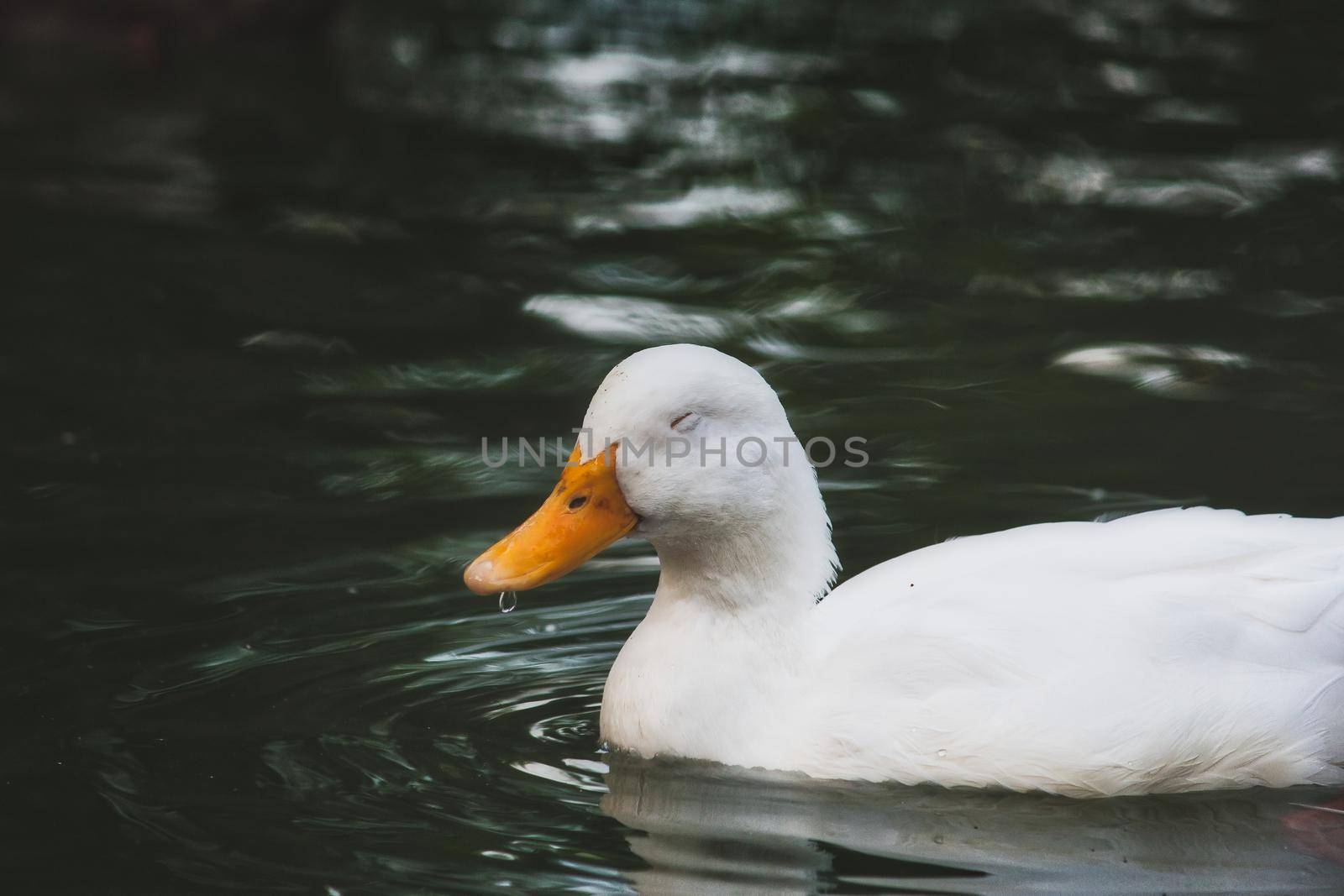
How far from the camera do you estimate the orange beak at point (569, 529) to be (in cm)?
511

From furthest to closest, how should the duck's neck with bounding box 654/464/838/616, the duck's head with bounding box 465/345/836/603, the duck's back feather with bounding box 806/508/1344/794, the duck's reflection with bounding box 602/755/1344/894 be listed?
1. the duck's neck with bounding box 654/464/838/616
2. the duck's head with bounding box 465/345/836/603
3. the duck's back feather with bounding box 806/508/1344/794
4. the duck's reflection with bounding box 602/755/1344/894

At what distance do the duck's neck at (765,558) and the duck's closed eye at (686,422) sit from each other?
30 cm

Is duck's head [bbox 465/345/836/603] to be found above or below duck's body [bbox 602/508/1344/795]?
above

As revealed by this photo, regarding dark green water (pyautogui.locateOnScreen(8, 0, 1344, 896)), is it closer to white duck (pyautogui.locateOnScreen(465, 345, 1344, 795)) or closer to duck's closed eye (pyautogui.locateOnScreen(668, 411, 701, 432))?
white duck (pyautogui.locateOnScreen(465, 345, 1344, 795))

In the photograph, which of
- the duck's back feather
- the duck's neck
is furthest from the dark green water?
the duck's neck

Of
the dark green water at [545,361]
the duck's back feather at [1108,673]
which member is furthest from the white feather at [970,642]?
the dark green water at [545,361]

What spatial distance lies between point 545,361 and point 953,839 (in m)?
4.56

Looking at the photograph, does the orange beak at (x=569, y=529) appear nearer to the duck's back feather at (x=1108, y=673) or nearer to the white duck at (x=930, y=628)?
the white duck at (x=930, y=628)

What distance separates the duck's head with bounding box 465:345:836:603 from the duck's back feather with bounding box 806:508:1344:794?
1.47 feet

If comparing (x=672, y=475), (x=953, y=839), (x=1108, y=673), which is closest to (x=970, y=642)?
(x=1108, y=673)

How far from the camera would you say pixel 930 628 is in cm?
507

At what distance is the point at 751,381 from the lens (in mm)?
5176

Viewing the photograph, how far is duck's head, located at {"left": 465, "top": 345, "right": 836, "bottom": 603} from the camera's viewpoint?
5074 millimetres

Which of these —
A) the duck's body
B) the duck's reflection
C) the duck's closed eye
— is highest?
the duck's closed eye
